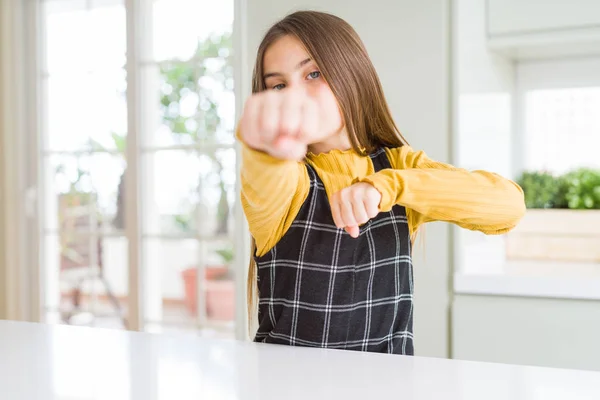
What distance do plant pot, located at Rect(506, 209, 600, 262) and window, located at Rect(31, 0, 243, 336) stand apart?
97cm

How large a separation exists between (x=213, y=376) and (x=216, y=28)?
2263 millimetres

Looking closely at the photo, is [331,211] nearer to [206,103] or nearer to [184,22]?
[206,103]

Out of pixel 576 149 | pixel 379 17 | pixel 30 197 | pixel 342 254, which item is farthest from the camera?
pixel 30 197

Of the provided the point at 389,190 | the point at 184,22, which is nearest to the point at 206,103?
the point at 184,22

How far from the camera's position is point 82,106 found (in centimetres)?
297

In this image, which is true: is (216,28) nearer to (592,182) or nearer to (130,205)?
(130,205)

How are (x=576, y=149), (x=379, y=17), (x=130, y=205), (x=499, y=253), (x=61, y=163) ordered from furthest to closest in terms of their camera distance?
(x=61, y=163) → (x=130, y=205) → (x=576, y=149) → (x=499, y=253) → (x=379, y=17)

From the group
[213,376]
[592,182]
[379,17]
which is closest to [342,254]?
[213,376]

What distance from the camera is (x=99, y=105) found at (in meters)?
2.97

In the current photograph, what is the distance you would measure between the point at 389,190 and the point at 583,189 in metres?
1.49

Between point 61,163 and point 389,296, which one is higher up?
point 61,163

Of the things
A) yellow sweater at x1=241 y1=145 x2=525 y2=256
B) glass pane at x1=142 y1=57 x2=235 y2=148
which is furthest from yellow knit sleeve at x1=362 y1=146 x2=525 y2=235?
glass pane at x1=142 y1=57 x2=235 y2=148

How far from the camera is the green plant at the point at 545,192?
2.02 metres

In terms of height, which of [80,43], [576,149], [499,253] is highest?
[80,43]
